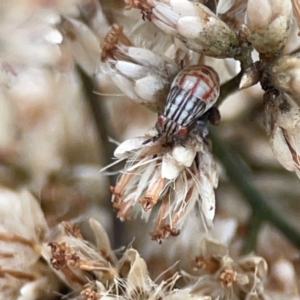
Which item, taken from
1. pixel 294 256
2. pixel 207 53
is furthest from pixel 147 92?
pixel 294 256

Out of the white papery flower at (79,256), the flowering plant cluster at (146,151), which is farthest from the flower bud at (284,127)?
the white papery flower at (79,256)

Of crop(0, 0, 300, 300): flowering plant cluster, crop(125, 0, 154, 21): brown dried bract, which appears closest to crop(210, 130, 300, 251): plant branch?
crop(0, 0, 300, 300): flowering plant cluster

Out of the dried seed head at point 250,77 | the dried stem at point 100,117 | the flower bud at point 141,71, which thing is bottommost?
the dried stem at point 100,117

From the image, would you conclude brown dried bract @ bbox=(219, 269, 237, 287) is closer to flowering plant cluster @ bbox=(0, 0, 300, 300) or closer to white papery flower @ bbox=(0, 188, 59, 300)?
flowering plant cluster @ bbox=(0, 0, 300, 300)

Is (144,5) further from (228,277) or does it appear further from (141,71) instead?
(228,277)

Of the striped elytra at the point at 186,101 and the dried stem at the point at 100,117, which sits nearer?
the striped elytra at the point at 186,101

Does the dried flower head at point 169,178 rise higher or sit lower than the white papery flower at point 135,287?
higher

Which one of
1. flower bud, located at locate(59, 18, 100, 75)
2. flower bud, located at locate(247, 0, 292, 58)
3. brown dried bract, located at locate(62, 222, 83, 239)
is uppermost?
flower bud, located at locate(247, 0, 292, 58)

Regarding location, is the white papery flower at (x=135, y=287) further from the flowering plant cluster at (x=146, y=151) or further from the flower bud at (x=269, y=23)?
the flower bud at (x=269, y=23)
